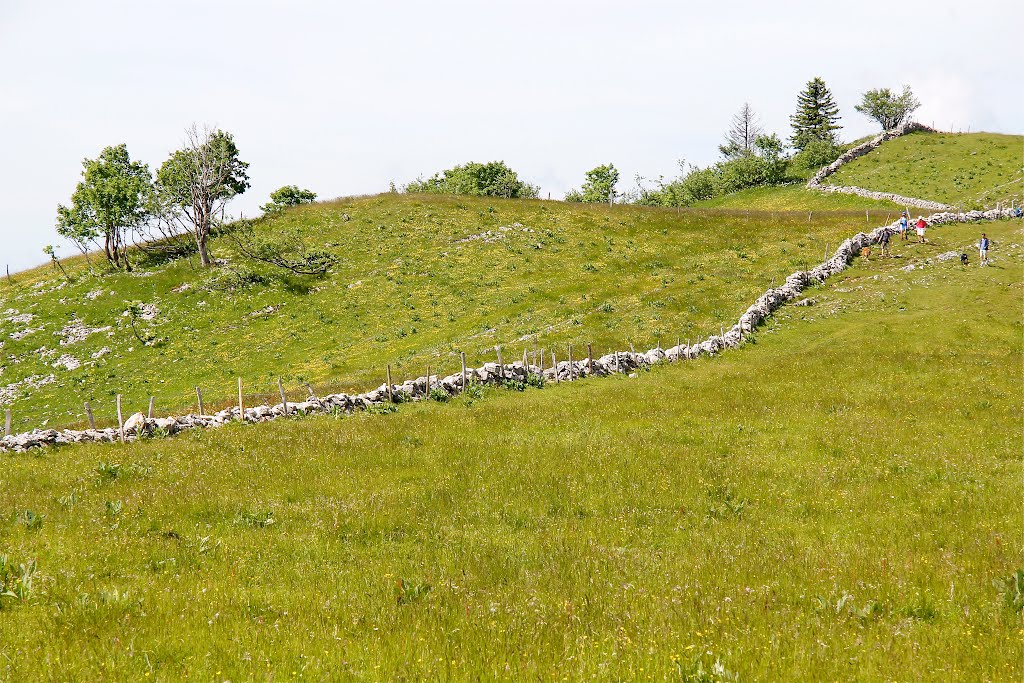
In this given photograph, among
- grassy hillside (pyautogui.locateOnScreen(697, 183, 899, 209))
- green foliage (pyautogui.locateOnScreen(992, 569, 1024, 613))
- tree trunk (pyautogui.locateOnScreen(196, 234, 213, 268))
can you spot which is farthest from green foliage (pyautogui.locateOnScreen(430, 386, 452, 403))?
grassy hillside (pyautogui.locateOnScreen(697, 183, 899, 209))

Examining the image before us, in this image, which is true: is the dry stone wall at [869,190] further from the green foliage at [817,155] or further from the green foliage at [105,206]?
the green foliage at [105,206]

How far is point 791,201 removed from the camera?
90125 mm

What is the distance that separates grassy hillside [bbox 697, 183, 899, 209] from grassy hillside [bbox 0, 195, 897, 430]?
56.0 ft

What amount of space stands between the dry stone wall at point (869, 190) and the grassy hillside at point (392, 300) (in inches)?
607

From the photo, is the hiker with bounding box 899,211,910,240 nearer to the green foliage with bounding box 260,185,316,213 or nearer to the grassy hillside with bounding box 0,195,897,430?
the grassy hillside with bounding box 0,195,897,430

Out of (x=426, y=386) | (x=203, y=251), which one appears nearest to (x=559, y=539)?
(x=426, y=386)

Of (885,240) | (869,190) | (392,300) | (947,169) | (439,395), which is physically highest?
(947,169)

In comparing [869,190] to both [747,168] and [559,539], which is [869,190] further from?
[559,539]

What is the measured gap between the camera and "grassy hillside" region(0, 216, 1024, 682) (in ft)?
22.3

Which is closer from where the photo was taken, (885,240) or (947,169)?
(885,240)

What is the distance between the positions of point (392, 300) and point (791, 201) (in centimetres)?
6580

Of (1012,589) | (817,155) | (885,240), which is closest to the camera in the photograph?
(1012,589)

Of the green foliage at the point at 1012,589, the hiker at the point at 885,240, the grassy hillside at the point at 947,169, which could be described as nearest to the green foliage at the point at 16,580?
the green foliage at the point at 1012,589

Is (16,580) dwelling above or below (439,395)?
above
